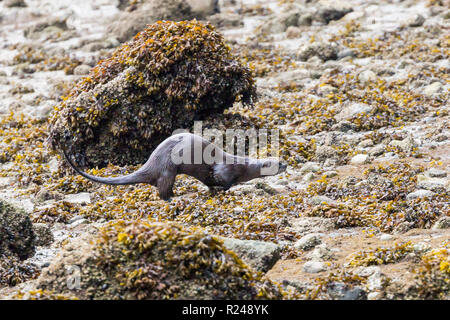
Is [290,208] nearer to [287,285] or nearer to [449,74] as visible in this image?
[287,285]

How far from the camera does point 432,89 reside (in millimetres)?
10312

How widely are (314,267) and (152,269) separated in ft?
5.16

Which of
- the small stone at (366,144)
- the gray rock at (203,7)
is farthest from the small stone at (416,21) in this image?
the small stone at (366,144)

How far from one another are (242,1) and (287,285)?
44.3 feet

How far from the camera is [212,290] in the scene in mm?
4410

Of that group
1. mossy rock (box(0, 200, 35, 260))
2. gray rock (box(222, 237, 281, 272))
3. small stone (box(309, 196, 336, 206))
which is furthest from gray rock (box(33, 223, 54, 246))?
small stone (box(309, 196, 336, 206))

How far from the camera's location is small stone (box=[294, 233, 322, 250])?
237 inches

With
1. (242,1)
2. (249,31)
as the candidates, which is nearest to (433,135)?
(249,31)

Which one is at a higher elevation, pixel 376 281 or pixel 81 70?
pixel 81 70

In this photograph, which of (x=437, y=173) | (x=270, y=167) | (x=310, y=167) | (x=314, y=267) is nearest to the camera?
(x=314, y=267)

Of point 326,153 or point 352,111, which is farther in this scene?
point 352,111

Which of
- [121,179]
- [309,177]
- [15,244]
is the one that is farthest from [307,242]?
[15,244]

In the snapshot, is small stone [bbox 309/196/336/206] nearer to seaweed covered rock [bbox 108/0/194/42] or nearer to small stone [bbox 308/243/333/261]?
small stone [bbox 308/243/333/261]

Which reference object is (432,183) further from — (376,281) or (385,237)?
(376,281)
